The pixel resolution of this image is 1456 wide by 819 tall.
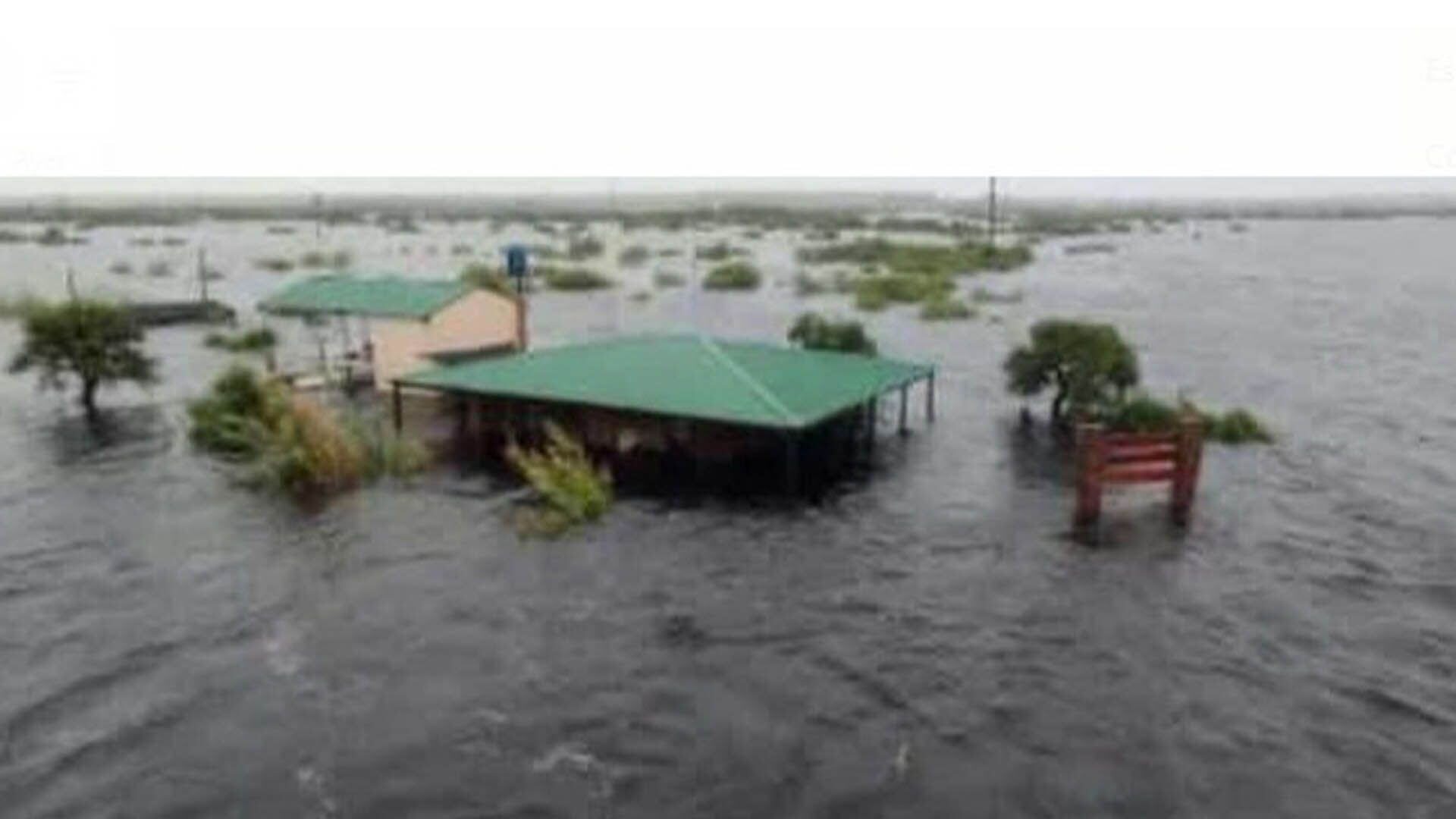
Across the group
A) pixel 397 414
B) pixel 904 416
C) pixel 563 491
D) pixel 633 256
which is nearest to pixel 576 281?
pixel 633 256

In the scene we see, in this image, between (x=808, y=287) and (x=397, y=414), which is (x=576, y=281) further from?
(x=397, y=414)

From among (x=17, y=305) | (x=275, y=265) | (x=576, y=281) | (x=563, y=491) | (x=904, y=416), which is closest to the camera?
(x=563, y=491)

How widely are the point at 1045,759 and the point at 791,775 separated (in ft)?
13.6

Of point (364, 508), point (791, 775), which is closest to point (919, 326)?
point (364, 508)

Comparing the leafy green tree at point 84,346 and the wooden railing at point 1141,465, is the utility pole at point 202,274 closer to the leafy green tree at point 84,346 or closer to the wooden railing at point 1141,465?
the leafy green tree at point 84,346

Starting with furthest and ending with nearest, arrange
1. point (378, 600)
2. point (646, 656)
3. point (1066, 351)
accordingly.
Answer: point (1066, 351), point (378, 600), point (646, 656)

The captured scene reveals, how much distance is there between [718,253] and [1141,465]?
281 ft

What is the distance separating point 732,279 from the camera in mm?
89250

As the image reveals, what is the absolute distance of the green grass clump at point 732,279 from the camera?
89.1 metres

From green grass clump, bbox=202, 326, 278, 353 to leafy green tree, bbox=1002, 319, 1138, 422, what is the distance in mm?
33866

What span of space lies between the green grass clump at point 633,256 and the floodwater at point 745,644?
219 ft

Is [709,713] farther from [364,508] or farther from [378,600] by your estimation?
[364,508]

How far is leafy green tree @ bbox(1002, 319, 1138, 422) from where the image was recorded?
4378 cm

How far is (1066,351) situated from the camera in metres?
44.6
